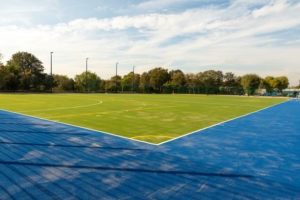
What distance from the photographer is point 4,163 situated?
185 inches

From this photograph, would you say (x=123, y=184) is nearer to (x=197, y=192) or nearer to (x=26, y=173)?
(x=197, y=192)

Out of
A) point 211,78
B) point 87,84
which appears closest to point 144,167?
point 87,84

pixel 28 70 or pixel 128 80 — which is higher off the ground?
pixel 28 70

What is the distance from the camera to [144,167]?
4.69 meters

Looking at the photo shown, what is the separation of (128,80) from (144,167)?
238 feet

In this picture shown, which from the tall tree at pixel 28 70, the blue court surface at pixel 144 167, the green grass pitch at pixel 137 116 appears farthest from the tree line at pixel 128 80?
the blue court surface at pixel 144 167

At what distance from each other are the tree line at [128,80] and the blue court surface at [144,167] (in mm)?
48356

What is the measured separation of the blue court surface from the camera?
3.62 metres

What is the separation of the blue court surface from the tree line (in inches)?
1904

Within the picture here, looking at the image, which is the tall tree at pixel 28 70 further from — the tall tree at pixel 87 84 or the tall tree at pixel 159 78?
the tall tree at pixel 159 78

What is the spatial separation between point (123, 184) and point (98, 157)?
5.19 ft

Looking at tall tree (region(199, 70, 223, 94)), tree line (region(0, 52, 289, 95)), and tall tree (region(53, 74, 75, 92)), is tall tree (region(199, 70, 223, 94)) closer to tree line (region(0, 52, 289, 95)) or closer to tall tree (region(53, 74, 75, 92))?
tree line (region(0, 52, 289, 95))

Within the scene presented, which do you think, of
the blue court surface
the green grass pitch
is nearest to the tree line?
the green grass pitch

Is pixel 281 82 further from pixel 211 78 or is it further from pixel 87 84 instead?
pixel 87 84
